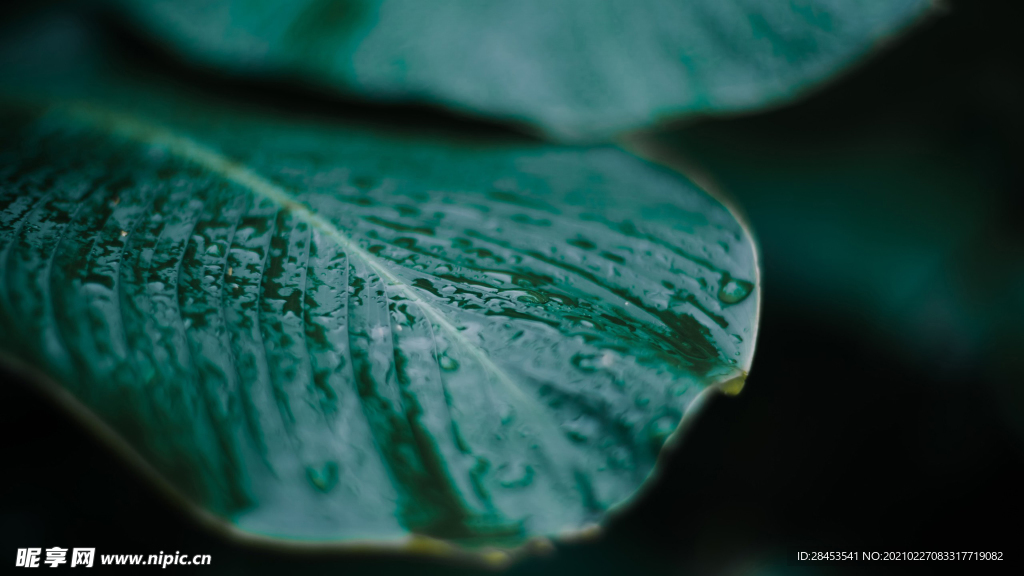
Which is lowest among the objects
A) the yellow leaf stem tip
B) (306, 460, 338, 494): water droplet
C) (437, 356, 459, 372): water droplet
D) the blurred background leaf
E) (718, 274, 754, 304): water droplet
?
(306, 460, 338, 494): water droplet

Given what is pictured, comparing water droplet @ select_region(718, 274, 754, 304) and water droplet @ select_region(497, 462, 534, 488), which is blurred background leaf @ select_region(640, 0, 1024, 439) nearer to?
water droplet @ select_region(718, 274, 754, 304)

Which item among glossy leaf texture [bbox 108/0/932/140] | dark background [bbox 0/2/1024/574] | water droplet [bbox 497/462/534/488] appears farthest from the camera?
dark background [bbox 0/2/1024/574]

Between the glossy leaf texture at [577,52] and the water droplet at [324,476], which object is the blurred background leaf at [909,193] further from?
the water droplet at [324,476]

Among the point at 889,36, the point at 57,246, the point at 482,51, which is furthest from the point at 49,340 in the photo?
the point at 889,36

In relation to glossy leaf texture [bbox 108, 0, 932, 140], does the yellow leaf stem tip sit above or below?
below

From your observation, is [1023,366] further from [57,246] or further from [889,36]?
[57,246]

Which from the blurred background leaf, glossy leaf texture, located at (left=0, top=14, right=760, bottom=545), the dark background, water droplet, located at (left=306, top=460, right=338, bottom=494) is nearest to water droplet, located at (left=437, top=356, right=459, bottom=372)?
glossy leaf texture, located at (left=0, top=14, right=760, bottom=545)
